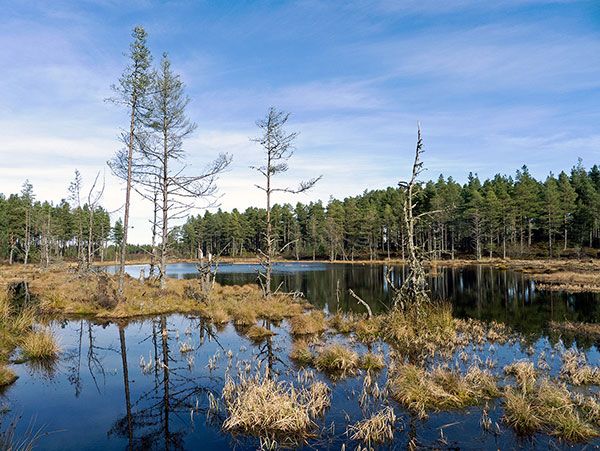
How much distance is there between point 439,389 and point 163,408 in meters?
6.95

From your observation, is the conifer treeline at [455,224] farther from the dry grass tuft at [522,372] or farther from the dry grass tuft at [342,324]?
the dry grass tuft at [522,372]

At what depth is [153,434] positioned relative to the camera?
28.3 feet

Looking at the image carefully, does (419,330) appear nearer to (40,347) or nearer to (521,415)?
(521,415)

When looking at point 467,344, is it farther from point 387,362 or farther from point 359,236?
point 359,236

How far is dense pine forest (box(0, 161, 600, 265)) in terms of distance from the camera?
82.4 m

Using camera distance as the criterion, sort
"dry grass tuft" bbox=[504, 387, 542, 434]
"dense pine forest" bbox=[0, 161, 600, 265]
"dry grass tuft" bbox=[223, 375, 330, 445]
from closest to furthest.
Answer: "dry grass tuft" bbox=[223, 375, 330, 445] → "dry grass tuft" bbox=[504, 387, 542, 434] → "dense pine forest" bbox=[0, 161, 600, 265]

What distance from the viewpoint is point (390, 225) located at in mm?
103562

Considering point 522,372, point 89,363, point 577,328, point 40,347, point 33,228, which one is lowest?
point 577,328

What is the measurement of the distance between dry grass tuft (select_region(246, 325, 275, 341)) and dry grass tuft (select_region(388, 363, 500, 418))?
7.84m

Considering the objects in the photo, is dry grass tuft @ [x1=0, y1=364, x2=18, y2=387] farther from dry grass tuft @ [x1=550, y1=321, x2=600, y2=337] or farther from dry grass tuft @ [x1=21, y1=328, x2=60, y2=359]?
dry grass tuft @ [x1=550, y1=321, x2=600, y2=337]

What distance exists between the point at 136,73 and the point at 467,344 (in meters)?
22.9

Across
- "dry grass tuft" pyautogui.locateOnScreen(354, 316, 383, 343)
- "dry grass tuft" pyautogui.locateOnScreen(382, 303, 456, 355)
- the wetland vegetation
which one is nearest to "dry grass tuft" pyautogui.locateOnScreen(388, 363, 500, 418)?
the wetland vegetation

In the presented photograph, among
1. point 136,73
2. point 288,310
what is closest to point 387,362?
point 288,310

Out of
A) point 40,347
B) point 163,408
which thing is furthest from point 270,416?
point 40,347
